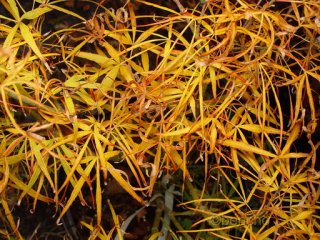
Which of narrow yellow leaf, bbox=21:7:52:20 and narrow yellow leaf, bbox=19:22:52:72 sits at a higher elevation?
narrow yellow leaf, bbox=21:7:52:20

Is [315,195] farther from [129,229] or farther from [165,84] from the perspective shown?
[129,229]

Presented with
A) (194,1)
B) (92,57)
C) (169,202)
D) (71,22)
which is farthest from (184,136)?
(71,22)

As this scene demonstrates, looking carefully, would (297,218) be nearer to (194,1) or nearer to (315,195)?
(315,195)

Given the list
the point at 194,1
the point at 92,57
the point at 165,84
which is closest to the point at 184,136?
the point at 165,84

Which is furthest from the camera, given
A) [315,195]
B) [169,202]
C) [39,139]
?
[169,202]

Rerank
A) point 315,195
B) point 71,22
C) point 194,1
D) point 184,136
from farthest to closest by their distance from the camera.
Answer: point 71,22
point 194,1
point 315,195
point 184,136

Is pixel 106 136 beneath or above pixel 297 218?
above

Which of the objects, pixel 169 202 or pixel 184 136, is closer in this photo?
pixel 184 136

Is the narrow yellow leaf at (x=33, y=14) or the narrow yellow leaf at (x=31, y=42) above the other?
the narrow yellow leaf at (x=33, y=14)

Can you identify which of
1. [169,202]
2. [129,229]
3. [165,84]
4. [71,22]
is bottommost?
[129,229]
